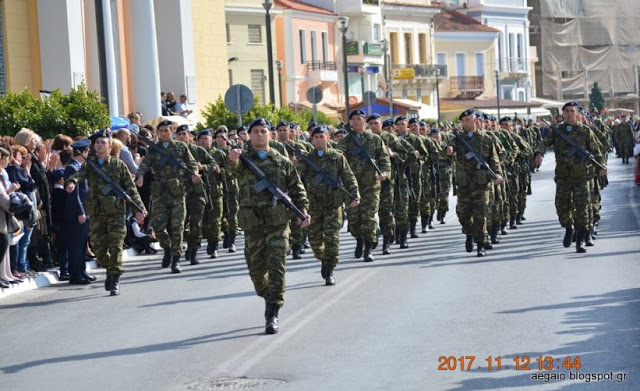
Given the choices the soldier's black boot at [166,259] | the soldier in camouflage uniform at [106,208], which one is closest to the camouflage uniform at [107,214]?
the soldier in camouflage uniform at [106,208]

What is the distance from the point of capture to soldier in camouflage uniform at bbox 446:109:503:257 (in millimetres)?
18672

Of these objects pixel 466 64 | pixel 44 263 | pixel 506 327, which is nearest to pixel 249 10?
pixel 466 64

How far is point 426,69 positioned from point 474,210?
70.4 metres

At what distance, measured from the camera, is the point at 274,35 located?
2773 inches

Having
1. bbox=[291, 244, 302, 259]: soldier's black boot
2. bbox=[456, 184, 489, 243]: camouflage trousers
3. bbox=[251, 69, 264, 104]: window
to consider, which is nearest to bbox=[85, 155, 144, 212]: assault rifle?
bbox=[291, 244, 302, 259]: soldier's black boot

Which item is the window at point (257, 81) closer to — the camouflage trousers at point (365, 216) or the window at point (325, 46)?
the window at point (325, 46)

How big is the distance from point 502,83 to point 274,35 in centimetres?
3311

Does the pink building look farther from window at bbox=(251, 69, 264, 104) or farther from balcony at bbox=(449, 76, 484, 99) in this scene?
balcony at bbox=(449, 76, 484, 99)

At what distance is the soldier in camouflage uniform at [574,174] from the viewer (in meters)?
18.5

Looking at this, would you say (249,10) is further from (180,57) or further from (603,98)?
(603,98)

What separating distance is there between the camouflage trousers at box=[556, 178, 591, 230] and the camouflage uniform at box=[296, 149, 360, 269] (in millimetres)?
3434

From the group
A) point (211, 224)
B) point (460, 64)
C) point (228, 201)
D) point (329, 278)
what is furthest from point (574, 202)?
point (460, 64)

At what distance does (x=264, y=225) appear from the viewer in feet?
41.1

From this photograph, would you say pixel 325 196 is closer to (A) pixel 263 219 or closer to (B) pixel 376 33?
(A) pixel 263 219
